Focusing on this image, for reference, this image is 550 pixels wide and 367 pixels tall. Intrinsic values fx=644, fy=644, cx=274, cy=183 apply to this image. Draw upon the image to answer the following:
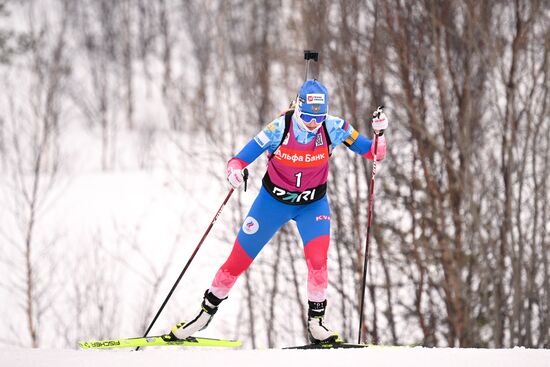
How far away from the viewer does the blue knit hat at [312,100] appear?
4609 millimetres

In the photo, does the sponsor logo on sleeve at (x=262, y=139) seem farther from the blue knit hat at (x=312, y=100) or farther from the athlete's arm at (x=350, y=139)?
the athlete's arm at (x=350, y=139)

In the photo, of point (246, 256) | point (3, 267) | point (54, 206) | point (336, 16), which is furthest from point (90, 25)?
point (246, 256)

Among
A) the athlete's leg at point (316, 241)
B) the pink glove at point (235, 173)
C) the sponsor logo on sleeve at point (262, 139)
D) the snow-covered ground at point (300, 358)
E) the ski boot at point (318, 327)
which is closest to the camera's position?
the snow-covered ground at point (300, 358)

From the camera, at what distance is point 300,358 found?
4.24 m

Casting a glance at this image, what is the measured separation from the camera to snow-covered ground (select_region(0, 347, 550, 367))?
4.14 metres

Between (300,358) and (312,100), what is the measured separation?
1788mm

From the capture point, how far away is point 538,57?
9.48 meters

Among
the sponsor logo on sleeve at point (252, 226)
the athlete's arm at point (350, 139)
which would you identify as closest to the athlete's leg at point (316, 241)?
the sponsor logo on sleeve at point (252, 226)

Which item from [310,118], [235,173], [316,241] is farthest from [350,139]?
[235,173]

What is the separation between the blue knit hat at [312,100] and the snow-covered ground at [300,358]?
1692mm

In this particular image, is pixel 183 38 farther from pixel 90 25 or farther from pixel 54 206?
pixel 54 206

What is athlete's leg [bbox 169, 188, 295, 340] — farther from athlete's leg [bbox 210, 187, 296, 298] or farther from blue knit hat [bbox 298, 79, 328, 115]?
blue knit hat [bbox 298, 79, 328, 115]

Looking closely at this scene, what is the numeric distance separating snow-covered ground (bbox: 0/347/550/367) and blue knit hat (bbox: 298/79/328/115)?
169 centimetres

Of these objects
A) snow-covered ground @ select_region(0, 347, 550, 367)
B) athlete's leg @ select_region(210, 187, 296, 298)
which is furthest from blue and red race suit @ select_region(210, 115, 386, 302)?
snow-covered ground @ select_region(0, 347, 550, 367)
